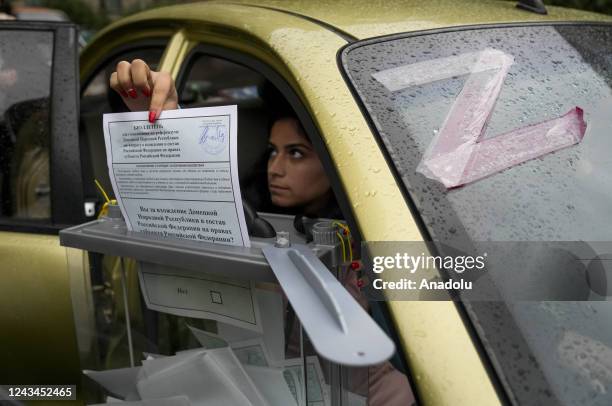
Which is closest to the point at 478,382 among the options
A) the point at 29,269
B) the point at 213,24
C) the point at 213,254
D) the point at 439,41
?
the point at 213,254

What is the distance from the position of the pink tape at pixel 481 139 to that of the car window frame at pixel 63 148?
1.15 meters

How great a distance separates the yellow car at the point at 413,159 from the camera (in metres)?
1.19

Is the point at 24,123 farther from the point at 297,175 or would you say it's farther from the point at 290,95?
the point at 290,95

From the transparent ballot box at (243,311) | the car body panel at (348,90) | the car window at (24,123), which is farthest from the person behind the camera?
the car window at (24,123)

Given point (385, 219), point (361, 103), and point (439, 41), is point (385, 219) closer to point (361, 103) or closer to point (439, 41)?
point (361, 103)

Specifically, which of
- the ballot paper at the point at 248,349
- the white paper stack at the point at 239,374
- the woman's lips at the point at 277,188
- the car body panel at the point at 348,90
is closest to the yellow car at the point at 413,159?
the car body panel at the point at 348,90

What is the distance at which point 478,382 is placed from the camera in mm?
1113

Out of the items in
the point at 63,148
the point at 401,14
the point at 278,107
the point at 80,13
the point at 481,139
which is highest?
the point at 401,14

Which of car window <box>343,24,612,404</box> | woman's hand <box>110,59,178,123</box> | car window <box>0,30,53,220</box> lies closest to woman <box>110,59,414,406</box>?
woman's hand <box>110,59,178,123</box>

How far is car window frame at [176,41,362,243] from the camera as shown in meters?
1.33

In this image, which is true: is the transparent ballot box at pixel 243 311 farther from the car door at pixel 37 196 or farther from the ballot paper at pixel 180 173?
the car door at pixel 37 196

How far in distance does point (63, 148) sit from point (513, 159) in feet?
4.32

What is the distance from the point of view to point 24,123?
2264 mm
